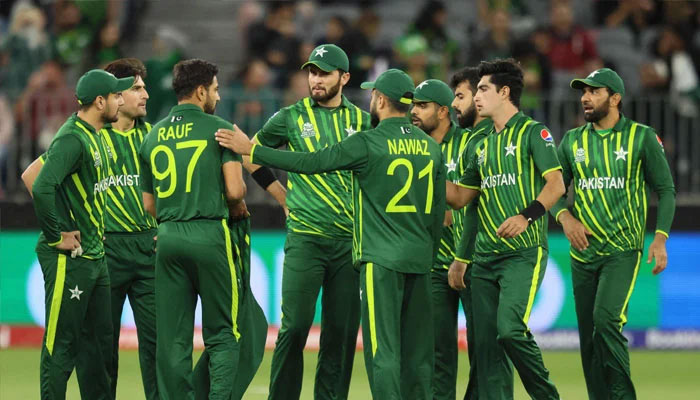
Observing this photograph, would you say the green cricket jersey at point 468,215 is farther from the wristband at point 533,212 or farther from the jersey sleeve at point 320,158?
the jersey sleeve at point 320,158

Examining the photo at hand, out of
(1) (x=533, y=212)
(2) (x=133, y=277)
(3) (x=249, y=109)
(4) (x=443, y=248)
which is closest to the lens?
(1) (x=533, y=212)

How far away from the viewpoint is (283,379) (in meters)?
9.26

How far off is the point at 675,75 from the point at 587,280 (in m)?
7.67

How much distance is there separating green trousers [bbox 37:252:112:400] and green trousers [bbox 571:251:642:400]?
356cm

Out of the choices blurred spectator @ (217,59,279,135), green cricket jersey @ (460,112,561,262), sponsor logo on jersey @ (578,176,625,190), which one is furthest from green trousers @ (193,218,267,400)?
blurred spectator @ (217,59,279,135)

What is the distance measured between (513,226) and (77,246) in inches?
118

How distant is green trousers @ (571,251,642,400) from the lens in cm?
932

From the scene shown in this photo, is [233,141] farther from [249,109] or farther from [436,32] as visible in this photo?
[436,32]

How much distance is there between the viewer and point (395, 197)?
8.53 metres

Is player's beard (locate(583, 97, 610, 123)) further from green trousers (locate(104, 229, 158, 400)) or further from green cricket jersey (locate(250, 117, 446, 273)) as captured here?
green trousers (locate(104, 229, 158, 400))

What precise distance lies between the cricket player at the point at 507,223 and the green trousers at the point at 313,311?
914 mm

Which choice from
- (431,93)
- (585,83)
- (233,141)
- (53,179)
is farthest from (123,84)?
(585,83)

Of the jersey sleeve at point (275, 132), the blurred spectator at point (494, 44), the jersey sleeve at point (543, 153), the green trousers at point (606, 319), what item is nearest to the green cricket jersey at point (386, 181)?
the jersey sleeve at point (543, 153)

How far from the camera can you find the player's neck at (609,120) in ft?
32.4
